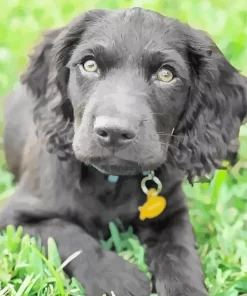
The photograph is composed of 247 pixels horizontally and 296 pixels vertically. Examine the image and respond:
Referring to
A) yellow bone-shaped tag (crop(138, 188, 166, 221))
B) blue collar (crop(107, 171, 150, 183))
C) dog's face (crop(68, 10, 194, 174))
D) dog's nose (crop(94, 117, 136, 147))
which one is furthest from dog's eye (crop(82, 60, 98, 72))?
yellow bone-shaped tag (crop(138, 188, 166, 221))

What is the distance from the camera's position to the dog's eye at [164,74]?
254 centimetres

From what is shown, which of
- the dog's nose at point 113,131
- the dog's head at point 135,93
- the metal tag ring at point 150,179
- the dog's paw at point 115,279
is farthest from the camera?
the metal tag ring at point 150,179

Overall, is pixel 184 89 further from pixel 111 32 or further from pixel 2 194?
pixel 2 194

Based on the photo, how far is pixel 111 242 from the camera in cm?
290

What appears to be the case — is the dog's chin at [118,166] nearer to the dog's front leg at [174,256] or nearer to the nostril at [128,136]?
the nostril at [128,136]

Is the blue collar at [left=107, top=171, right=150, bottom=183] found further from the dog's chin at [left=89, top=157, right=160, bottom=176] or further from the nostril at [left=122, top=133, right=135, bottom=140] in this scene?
the nostril at [left=122, top=133, right=135, bottom=140]

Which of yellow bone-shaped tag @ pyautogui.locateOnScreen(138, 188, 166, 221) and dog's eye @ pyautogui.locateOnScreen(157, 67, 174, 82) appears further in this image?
yellow bone-shaped tag @ pyautogui.locateOnScreen(138, 188, 166, 221)

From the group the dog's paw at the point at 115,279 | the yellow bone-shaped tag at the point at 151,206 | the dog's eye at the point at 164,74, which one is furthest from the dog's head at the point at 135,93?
the dog's paw at the point at 115,279

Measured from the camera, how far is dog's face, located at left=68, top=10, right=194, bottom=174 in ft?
7.78

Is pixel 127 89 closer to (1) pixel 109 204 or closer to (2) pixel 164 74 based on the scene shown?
(2) pixel 164 74

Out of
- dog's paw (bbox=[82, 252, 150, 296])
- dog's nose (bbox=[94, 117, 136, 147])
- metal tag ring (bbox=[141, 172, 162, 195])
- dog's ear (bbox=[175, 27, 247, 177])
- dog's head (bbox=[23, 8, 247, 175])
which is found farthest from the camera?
metal tag ring (bbox=[141, 172, 162, 195])

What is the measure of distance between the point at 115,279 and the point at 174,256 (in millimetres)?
280

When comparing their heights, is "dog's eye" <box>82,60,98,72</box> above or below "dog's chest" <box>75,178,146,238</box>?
above

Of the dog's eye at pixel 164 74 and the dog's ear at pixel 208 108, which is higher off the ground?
the dog's eye at pixel 164 74
